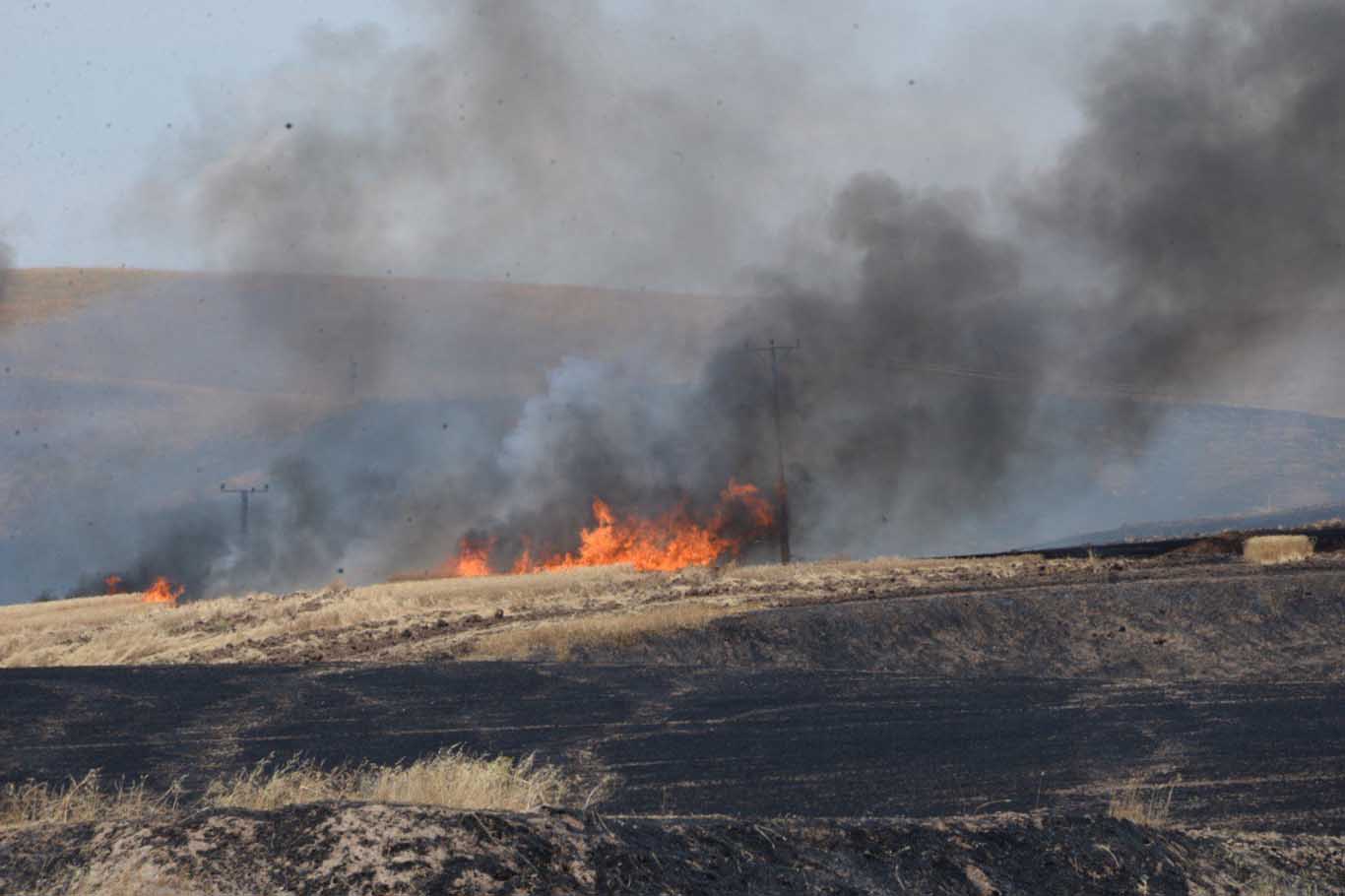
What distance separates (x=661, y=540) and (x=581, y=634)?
25897 mm

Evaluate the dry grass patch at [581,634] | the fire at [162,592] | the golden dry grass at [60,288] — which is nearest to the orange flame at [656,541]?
the fire at [162,592]

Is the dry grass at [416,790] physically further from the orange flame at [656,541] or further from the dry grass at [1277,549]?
the orange flame at [656,541]

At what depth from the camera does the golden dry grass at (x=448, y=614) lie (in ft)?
98.7

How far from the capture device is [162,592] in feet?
178

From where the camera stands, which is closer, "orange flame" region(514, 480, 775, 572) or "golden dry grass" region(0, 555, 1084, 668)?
"golden dry grass" region(0, 555, 1084, 668)

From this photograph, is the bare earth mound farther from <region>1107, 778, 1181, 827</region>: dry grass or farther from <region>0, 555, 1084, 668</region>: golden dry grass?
<region>0, 555, 1084, 668</region>: golden dry grass

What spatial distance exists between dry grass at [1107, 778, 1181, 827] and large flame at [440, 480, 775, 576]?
3785cm

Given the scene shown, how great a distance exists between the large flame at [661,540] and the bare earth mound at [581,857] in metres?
42.6

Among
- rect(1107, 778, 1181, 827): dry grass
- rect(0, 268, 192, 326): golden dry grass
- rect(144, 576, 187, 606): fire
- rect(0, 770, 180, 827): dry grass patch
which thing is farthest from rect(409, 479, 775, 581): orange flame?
rect(0, 268, 192, 326): golden dry grass

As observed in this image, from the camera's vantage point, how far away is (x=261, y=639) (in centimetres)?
3344

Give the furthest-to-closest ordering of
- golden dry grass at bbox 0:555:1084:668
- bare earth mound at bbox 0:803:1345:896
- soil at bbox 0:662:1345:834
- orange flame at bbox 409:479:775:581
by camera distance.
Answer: orange flame at bbox 409:479:775:581
golden dry grass at bbox 0:555:1084:668
soil at bbox 0:662:1345:834
bare earth mound at bbox 0:803:1345:896

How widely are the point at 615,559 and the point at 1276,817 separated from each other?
41.3 meters

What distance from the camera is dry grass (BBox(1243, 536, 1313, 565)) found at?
124 feet

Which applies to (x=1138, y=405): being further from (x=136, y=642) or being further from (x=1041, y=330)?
(x=136, y=642)
